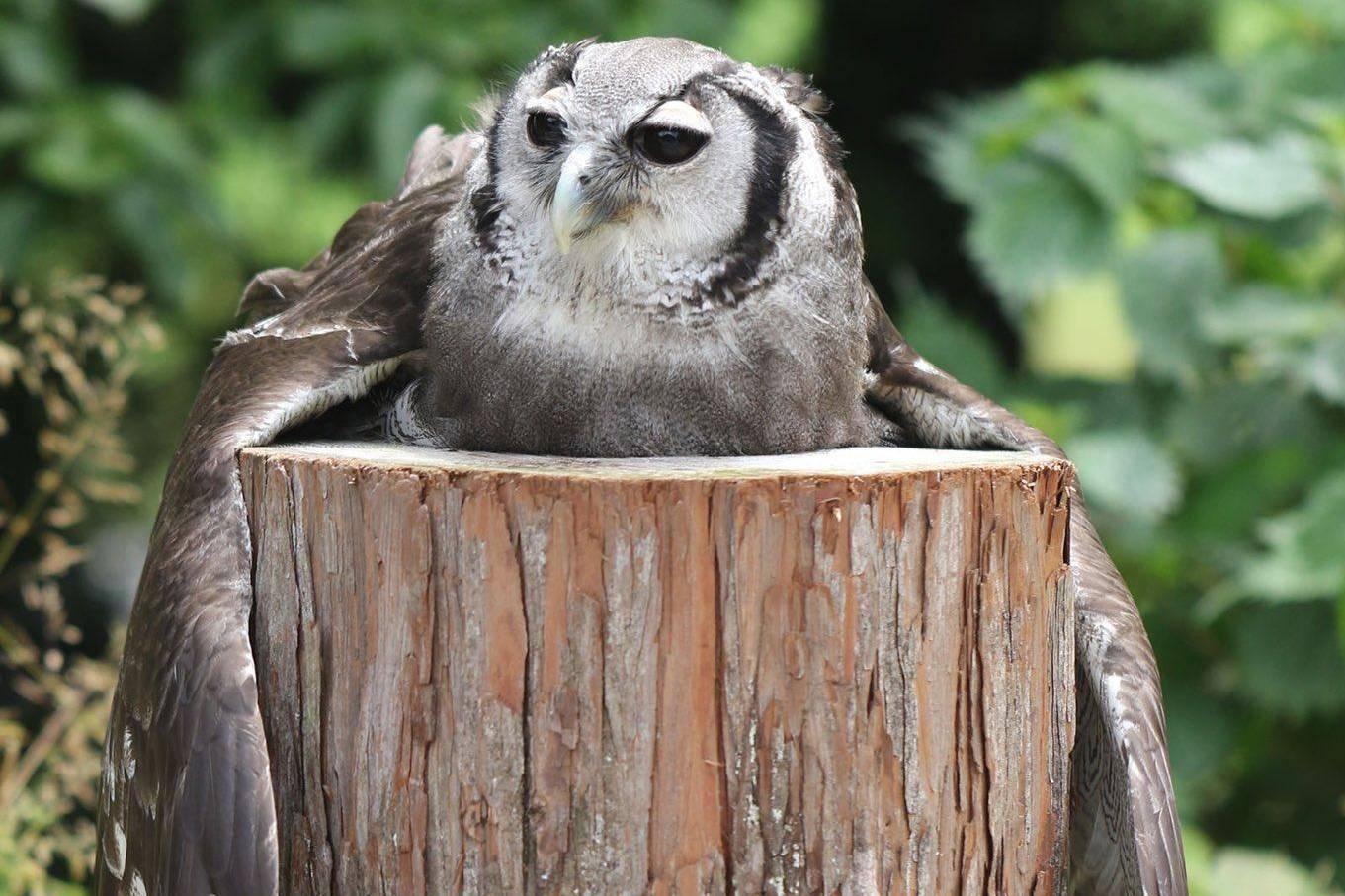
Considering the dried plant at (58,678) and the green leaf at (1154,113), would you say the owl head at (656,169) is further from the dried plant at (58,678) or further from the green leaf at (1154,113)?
the green leaf at (1154,113)

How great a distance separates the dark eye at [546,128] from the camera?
2885mm

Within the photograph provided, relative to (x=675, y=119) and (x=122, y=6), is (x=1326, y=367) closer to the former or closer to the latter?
(x=675, y=119)

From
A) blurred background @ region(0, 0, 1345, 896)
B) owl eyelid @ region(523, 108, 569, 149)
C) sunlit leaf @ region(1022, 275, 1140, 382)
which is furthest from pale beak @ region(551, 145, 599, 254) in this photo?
sunlit leaf @ region(1022, 275, 1140, 382)

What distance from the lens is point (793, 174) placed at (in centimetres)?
301

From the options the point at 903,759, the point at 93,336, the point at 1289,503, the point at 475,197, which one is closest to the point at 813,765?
the point at 903,759

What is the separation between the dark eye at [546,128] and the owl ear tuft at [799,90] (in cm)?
52

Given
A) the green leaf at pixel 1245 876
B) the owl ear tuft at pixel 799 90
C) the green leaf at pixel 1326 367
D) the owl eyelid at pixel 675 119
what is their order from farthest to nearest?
the green leaf at pixel 1326 367
the green leaf at pixel 1245 876
the owl ear tuft at pixel 799 90
the owl eyelid at pixel 675 119

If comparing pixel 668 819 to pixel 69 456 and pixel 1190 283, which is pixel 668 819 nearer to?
pixel 69 456

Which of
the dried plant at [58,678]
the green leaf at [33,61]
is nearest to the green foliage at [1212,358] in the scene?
the dried plant at [58,678]

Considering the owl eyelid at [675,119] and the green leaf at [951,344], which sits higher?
the owl eyelid at [675,119]

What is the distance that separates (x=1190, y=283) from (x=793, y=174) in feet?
10.9

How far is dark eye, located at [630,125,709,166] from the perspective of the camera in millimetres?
2812

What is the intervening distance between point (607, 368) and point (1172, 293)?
3.57 m

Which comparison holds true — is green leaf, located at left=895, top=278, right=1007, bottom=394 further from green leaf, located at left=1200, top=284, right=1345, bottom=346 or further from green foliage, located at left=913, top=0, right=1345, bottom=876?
green leaf, located at left=1200, top=284, right=1345, bottom=346
